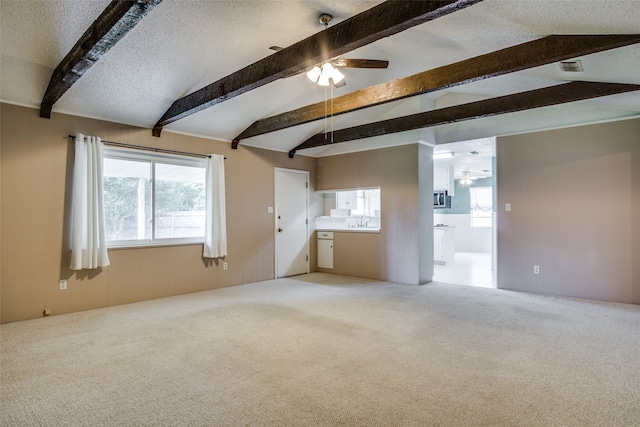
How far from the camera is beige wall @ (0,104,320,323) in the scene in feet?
12.3

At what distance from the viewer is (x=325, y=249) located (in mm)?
7066

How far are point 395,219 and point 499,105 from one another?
8.20 feet

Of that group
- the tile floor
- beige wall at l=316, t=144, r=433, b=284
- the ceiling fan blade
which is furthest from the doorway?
the ceiling fan blade

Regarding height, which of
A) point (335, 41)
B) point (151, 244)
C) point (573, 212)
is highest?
point (335, 41)

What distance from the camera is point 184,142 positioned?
5.20 meters

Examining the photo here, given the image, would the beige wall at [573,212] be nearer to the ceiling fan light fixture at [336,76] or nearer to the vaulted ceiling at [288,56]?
the vaulted ceiling at [288,56]

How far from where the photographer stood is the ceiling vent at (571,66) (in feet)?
10.0

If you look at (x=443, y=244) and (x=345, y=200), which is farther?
(x=443, y=244)

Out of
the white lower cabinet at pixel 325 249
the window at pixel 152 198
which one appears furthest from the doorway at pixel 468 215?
the window at pixel 152 198

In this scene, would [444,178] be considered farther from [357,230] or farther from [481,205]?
[357,230]

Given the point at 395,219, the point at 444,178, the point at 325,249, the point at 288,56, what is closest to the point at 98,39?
the point at 288,56

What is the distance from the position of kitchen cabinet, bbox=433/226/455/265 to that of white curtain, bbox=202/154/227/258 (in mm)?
5078

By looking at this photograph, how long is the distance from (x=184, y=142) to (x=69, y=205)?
5.71 feet

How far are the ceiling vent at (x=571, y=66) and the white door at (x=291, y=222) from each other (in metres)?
4.51
